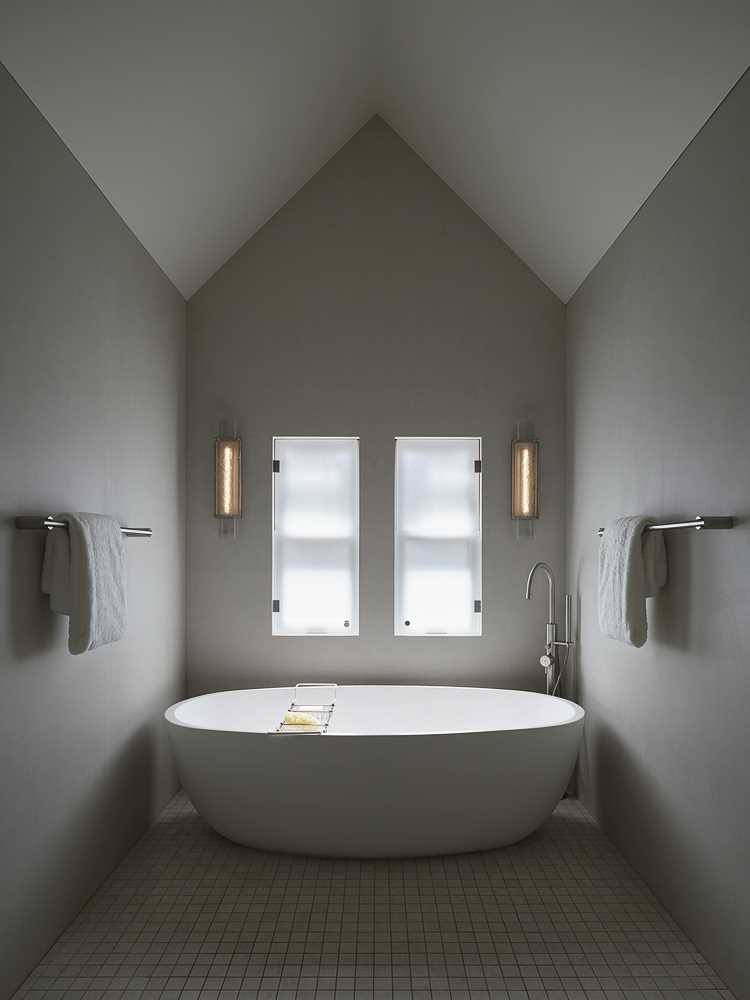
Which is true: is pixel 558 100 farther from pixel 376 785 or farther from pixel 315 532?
pixel 376 785

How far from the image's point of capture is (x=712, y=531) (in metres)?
2.71

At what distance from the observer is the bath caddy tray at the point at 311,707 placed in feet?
12.2

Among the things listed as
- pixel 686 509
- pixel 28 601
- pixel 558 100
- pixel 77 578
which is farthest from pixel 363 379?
pixel 28 601

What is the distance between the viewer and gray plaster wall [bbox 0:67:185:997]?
255 cm

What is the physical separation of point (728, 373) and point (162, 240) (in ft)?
8.55

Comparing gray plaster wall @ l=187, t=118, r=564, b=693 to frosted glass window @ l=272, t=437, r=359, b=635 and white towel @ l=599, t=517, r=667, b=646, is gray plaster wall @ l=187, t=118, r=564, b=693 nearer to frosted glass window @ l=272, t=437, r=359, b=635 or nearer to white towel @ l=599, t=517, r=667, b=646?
frosted glass window @ l=272, t=437, r=359, b=635

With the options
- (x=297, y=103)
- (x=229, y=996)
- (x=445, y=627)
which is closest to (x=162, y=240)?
(x=297, y=103)

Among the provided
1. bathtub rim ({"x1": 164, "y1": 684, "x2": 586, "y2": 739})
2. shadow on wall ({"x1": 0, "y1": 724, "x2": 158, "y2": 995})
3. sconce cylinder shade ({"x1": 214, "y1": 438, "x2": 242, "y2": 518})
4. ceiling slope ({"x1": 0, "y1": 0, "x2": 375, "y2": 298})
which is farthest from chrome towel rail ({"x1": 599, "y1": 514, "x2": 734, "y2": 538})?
sconce cylinder shade ({"x1": 214, "y1": 438, "x2": 242, "y2": 518})

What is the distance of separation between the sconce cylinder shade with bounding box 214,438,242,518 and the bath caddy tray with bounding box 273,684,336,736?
1.01 meters

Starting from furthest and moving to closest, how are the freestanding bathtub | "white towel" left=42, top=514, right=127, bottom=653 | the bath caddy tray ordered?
1. the bath caddy tray
2. the freestanding bathtub
3. "white towel" left=42, top=514, right=127, bottom=653

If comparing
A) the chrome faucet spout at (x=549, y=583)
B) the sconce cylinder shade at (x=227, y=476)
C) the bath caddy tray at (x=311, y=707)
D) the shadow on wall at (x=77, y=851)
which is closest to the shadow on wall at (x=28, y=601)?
the shadow on wall at (x=77, y=851)

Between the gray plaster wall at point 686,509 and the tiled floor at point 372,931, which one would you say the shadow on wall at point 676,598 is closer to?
the gray plaster wall at point 686,509

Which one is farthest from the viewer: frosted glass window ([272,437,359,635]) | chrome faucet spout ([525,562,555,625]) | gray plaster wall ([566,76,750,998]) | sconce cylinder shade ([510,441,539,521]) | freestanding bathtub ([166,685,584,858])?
frosted glass window ([272,437,359,635])

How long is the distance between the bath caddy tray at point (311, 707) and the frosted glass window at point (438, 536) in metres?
0.56
